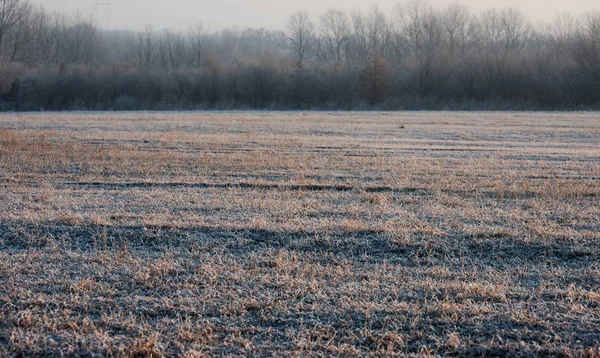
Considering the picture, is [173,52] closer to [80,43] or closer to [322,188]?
[80,43]

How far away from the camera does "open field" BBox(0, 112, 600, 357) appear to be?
5012 mm

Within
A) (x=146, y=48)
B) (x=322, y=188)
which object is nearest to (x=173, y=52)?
(x=146, y=48)

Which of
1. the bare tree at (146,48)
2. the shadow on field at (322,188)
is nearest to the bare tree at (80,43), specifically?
the bare tree at (146,48)

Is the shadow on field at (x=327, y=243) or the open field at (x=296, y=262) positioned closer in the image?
the open field at (x=296, y=262)

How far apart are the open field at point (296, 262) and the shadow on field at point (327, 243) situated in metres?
0.03

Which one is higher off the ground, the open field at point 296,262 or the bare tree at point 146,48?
the bare tree at point 146,48

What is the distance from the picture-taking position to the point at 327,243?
779 cm

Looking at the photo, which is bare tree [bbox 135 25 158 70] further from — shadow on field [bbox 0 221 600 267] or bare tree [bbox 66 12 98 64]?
shadow on field [bbox 0 221 600 267]

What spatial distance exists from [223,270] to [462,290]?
7.96 feet

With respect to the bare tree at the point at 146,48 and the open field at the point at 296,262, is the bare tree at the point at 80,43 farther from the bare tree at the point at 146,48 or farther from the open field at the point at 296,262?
the open field at the point at 296,262

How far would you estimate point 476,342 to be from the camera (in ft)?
16.3

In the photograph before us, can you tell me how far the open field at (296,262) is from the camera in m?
5.01

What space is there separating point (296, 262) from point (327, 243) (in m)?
0.87

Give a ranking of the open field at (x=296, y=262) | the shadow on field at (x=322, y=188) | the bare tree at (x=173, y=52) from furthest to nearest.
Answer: the bare tree at (x=173, y=52) < the shadow on field at (x=322, y=188) < the open field at (x=296, y=262)
